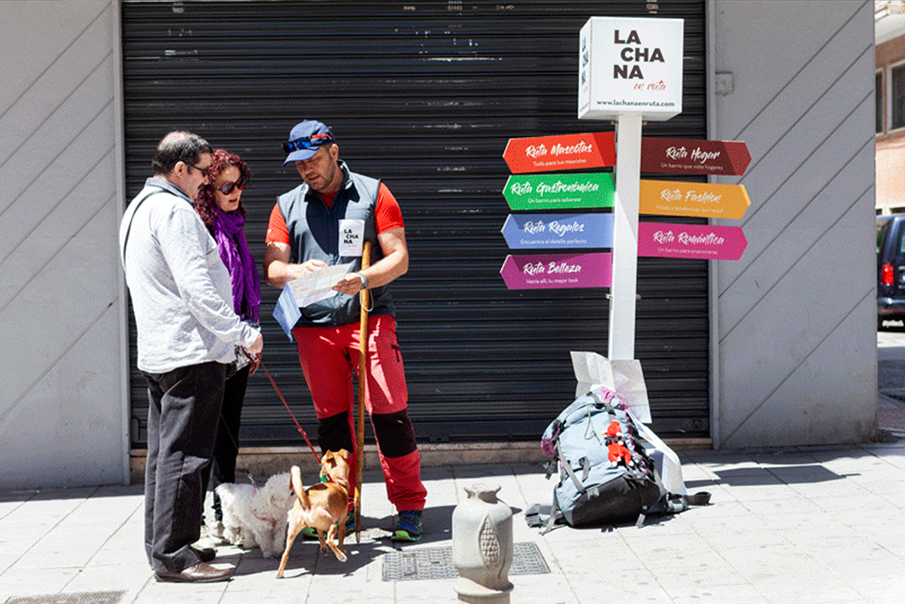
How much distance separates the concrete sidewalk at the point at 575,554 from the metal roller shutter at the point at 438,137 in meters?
0.82

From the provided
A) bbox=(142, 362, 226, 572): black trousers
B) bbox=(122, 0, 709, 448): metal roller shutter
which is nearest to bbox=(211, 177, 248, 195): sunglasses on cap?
bbox=(142, 362, 226, 572): black trousers

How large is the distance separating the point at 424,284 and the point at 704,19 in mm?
2838

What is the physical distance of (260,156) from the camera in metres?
6.46

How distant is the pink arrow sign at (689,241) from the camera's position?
5.69 metres

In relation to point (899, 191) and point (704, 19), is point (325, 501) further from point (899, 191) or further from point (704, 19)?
point (899, 191)

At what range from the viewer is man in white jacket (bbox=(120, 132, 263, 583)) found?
4328 millimetres

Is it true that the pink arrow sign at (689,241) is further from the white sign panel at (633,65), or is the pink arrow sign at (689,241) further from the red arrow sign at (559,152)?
the white sign panel at (633,65)

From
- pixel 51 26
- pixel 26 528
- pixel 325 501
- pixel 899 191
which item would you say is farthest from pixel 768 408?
pixel 899 191

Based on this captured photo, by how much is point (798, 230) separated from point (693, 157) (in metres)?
1.39

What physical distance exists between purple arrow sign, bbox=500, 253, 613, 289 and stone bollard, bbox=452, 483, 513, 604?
238 centimetres

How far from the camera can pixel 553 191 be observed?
5.58m

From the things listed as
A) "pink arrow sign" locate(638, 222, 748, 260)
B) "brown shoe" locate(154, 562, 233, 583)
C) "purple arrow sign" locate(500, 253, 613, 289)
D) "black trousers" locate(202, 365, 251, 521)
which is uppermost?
"pink arrow sign" locate(638, 222, 748, 260)

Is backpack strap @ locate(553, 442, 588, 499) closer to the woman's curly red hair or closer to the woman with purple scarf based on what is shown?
the woman with purple scarf

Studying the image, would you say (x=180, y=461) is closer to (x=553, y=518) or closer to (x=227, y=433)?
(x=227, y=433)
